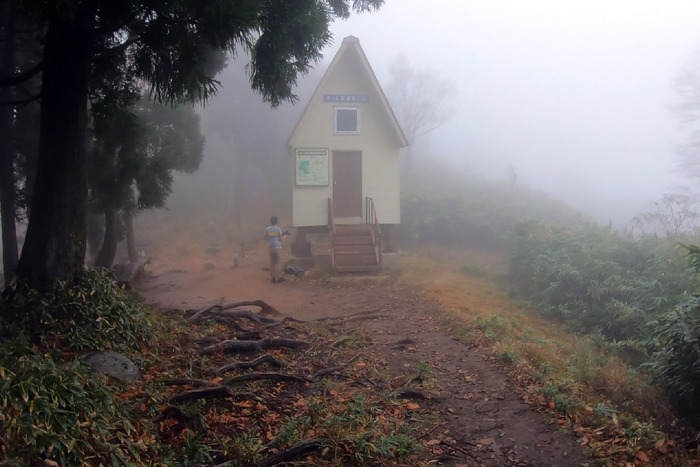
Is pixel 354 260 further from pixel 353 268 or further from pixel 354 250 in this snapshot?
pixel 354 250

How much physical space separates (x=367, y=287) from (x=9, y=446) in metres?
12.0

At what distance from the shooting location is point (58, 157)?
6312 mm

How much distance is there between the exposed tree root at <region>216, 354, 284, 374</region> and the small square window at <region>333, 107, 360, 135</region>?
12.2 m

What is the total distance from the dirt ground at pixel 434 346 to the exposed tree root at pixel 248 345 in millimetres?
1522

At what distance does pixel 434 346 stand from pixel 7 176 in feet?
27.4

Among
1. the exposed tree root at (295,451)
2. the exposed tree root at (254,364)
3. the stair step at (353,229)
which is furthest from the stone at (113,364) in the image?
the stair step at (353,229)

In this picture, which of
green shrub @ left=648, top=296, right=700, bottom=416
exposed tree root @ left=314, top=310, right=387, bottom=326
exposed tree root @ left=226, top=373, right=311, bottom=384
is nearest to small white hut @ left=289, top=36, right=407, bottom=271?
exposed tree root @ left=314, top=310, right=387, bottom=326

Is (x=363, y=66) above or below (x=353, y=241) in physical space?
above

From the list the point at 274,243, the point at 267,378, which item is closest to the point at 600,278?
the point at 274,243

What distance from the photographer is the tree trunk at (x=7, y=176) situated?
31.7 feet

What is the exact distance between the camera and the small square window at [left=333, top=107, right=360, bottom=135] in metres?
17.8

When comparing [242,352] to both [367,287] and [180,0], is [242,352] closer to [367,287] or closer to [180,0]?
[180,0]

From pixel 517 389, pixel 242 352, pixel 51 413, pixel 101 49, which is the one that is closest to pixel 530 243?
pixel 517 389

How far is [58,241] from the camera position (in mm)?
6309
